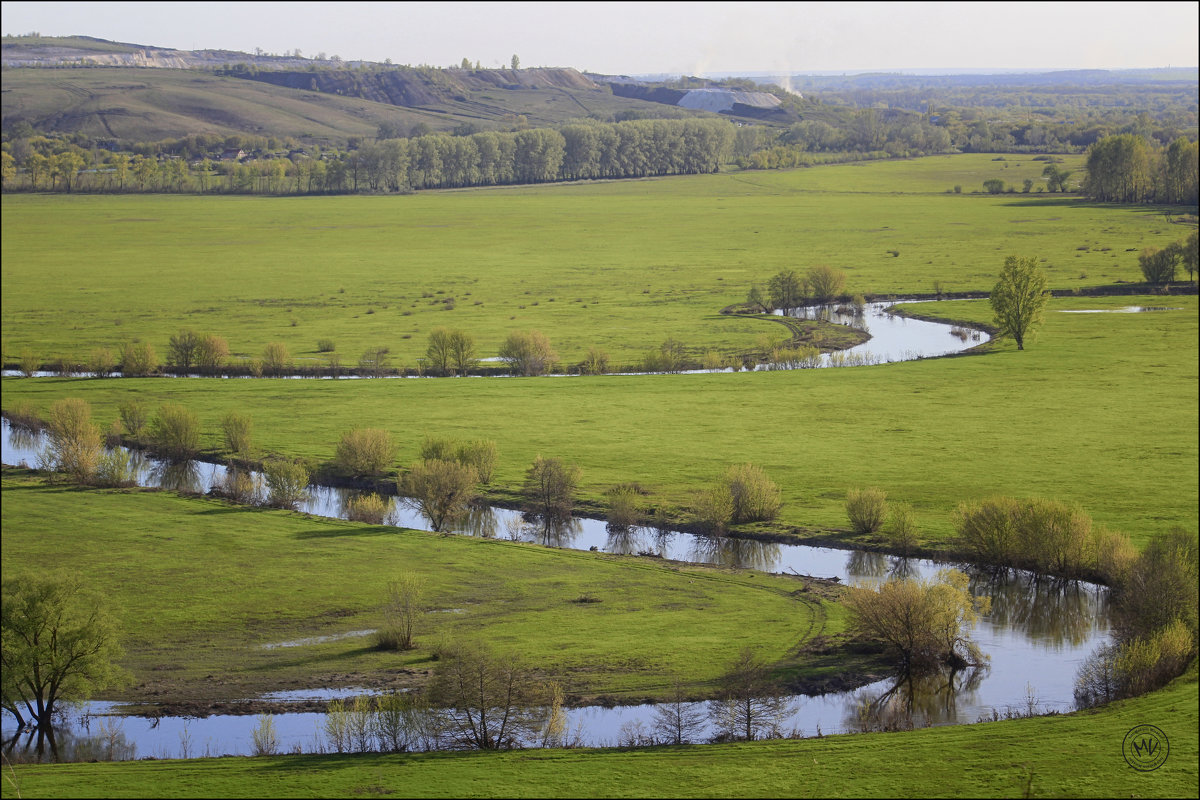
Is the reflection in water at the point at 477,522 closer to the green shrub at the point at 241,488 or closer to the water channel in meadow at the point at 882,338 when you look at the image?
the green shrub at the point at 241,488

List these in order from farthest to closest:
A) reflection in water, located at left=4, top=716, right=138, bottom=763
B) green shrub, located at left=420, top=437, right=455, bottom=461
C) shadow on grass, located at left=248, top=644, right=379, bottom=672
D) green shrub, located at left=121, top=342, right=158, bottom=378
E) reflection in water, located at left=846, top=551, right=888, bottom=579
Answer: green shrub, located at left=121, top=342, right=158, bottom=378, green shrub, located at left=420, top=437, right=455, bottom=461, reflection in water, located at left=846, top=551, right=888, bottom=579, shadow on grass, located at left=248, top=644, right=379, bottom=672, reflection in water, located at left=4, top=716, right=138, bottom=763

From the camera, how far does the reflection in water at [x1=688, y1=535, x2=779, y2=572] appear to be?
4116cm

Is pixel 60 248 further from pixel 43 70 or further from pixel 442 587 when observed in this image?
pixel 442 587

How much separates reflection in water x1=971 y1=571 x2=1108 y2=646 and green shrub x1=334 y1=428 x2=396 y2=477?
26.8 metres

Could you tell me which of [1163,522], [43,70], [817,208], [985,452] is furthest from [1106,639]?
[817,208]

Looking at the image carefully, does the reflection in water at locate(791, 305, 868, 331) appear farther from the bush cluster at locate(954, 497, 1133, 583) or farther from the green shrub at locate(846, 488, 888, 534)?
the bush cluster at locate(954, 497, 1133, 583)

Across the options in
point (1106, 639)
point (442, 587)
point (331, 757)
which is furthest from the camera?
point (442, 587)

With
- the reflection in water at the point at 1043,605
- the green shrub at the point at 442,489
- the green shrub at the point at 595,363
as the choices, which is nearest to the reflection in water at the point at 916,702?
the reflection in water at the point at 1043,605

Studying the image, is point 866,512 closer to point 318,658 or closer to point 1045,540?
point 1045,540

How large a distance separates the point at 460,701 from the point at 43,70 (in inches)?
4059

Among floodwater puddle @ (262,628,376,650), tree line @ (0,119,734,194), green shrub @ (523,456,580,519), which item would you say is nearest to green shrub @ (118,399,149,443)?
green shrub @ (523,456,580,519)

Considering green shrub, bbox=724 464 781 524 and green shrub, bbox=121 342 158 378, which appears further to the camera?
green shrub, bbox=121 342 158 378

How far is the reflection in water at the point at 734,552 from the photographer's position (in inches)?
1620

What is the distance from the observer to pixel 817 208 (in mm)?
156375
